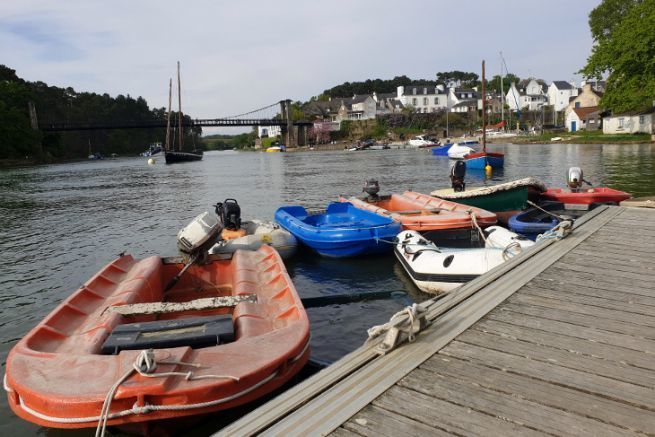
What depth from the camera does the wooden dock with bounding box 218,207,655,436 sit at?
102 inches

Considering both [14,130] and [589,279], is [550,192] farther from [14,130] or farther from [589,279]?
[14,130]

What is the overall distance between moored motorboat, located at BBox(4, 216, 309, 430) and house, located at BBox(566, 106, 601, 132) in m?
74.2

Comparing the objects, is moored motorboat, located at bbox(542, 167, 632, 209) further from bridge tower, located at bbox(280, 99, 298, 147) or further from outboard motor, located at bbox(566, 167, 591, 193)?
bridge tower, located at bbox(280, 99, 298, 147)

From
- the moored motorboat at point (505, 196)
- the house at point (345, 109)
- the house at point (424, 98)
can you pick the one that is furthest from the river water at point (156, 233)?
the house at point (424, 98)

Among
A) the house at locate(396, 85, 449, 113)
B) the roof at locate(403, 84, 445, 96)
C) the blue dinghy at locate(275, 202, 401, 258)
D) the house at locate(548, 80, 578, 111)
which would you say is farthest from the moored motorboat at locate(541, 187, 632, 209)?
the roof at locate(403, 84, 445, 96)

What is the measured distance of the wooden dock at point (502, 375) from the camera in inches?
102

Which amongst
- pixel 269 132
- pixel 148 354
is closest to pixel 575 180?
pixel 148 354

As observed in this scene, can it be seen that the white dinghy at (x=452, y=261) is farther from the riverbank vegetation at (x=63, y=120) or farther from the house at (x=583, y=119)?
the riverbank vegetation at (x=63, y=120)

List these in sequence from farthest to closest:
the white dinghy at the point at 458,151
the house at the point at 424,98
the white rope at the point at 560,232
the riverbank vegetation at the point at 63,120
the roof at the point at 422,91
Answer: the roof at the point at 422,91
the house at the point at 424,98
the riverbank vegetation at the point at 63,120
the white dinghy at the point at 458,151
the white rope at the point at 560,232

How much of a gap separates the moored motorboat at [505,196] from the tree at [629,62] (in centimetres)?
3683

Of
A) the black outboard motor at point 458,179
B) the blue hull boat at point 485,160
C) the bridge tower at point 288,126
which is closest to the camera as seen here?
the black outboard motor at point 458,179

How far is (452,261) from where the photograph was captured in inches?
311

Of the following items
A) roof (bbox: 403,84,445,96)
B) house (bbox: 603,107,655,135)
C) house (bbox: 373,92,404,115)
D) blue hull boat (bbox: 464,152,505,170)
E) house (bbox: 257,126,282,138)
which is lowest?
blue hull boat (bbox: 464,152,505,170)

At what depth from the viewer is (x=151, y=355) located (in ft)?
12.6
